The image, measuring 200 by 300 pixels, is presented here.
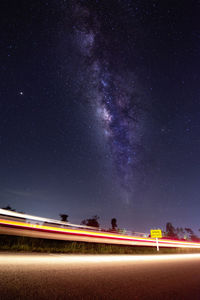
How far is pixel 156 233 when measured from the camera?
1747 cm

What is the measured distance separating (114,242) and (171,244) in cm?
1338

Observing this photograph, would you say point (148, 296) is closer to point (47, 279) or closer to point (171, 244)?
point (47, 279)

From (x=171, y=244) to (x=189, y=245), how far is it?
782 cm

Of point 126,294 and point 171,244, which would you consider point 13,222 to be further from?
point 171,244

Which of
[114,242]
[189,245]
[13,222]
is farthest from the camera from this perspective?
[189,245]

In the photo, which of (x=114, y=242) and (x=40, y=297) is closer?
(x=40, y=297)

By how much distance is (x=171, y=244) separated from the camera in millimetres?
27609

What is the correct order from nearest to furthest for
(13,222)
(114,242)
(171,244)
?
(13,222) → (114,242) → (171,244)

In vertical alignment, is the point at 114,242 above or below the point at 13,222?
below

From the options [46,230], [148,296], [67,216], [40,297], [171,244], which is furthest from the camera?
[67,216]

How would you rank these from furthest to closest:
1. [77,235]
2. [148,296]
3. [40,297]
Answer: [77,235], [148,296], [40,297]

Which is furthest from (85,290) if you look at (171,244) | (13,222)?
(171,244)

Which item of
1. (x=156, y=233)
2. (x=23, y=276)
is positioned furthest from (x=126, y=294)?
(x=156, y=233)

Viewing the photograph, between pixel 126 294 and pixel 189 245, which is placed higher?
pixel 126 294
